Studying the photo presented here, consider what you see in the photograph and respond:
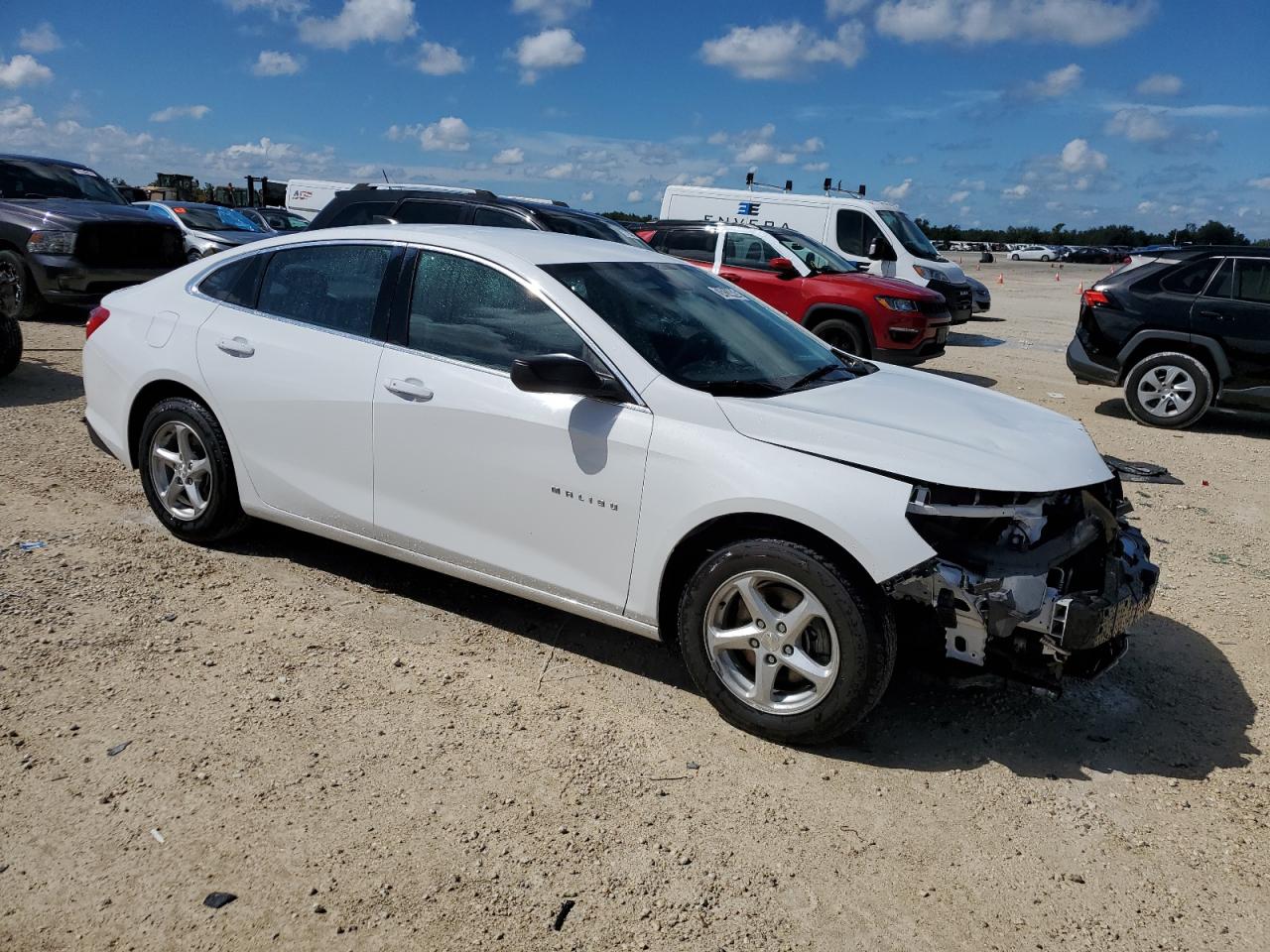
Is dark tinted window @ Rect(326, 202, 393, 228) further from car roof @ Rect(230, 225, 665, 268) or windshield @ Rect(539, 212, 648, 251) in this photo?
car roof @ Rect(230, 225, 665, 268)

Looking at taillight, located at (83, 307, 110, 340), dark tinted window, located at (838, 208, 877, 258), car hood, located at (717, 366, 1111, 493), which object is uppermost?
dark tinted window, located at (838, 208, 877, 258)

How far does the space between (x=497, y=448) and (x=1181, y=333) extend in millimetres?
8201

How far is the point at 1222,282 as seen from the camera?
9.39 meters

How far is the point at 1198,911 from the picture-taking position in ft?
9.03

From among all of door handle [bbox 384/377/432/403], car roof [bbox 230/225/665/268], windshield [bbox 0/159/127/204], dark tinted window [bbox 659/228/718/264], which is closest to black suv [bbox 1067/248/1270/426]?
dark tinted window [bbox 659/228/718/264]

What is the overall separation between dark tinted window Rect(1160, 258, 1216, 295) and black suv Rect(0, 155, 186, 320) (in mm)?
11363

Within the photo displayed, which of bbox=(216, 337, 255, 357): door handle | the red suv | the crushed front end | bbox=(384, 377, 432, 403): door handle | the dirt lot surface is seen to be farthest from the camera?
the red suv

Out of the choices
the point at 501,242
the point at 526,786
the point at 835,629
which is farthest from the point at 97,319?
the point at 835,629

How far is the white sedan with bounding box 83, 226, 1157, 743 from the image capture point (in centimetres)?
321

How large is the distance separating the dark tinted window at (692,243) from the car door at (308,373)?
8.58 metres

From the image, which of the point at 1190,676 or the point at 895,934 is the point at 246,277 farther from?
the point at 1190,676

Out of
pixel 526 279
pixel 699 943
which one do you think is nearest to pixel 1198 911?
pixel 699 943

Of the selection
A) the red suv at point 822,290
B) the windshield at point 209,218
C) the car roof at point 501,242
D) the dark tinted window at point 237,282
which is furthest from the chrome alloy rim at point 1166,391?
the windshield at point 209,218

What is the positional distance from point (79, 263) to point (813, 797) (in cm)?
1134
